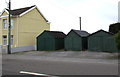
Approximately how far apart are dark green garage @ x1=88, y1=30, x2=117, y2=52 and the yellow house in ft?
36.7

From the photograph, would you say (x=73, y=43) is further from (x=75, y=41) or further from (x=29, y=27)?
(x=29, y=27)

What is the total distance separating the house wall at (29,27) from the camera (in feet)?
99.3

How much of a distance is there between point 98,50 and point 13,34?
13.9m

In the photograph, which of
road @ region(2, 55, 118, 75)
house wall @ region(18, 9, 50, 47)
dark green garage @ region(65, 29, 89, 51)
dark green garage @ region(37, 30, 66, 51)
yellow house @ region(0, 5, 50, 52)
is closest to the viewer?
road @ region(2, 55, 118, 75)

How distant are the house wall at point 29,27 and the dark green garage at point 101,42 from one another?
11.5 meters

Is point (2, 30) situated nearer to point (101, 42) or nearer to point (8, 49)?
point (8, 49)

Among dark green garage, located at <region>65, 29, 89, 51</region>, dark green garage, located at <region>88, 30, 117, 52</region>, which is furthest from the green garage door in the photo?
dark green garage, located at <region>88, 30, 117, 52</region>

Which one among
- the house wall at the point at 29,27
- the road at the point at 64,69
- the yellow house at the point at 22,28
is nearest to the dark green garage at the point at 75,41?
the yellow house at the point at 22,28

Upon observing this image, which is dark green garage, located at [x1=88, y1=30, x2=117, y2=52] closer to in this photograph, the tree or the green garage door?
the green garage door

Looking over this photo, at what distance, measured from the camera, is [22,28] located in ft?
99.9

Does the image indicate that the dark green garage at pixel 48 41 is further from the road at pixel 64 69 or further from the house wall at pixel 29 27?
the road at pixel 64 69

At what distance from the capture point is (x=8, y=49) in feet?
86.6

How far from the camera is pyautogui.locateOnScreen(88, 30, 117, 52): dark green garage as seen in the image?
75.7 feet

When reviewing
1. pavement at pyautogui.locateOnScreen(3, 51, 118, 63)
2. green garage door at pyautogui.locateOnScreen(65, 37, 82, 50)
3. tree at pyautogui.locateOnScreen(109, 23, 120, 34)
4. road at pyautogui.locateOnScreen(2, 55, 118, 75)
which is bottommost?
pavement at pyautogui.locateOnScreen(3, 51, 118, 63)
